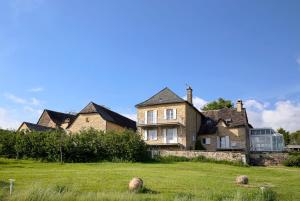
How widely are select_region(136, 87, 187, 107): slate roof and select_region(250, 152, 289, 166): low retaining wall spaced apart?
32.8 feet

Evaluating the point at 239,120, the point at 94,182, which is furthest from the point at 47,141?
the point at 239,120

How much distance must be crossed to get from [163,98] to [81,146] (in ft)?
44.2

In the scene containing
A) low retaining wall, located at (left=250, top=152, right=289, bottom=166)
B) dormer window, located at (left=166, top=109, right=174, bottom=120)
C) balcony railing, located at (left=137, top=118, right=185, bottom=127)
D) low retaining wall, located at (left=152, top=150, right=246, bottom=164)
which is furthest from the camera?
dormer window, located at (left=166, top=109, right=174, bottom=120)

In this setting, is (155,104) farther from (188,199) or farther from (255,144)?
(188,199)

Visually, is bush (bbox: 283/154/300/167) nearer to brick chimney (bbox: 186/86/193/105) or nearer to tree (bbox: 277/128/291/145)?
brick chimney (bbox: 186/86/193/105)

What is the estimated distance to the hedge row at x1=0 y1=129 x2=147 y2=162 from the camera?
3091 centimetres

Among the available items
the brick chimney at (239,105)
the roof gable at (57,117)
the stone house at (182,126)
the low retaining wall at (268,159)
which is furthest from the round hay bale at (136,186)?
the roof gable at (57,117)

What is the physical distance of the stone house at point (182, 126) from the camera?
4041 cm

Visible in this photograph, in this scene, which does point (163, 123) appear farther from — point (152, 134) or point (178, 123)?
point (152, 134)

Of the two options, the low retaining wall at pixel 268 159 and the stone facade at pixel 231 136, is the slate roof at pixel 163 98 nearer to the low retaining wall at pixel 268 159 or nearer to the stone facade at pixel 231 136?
the stone facade at pixel 231 136

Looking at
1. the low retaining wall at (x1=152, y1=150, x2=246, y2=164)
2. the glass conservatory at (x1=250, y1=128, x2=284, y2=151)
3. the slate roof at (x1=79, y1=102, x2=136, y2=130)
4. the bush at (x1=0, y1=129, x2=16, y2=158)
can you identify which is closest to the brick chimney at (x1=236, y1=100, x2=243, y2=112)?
the glass conservatory at (x1=250, y1=128, x2=284, y2=151)

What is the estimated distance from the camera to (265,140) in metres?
45.6

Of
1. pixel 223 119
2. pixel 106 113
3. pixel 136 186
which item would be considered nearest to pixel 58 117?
pixel 106 113

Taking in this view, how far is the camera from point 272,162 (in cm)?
3478
